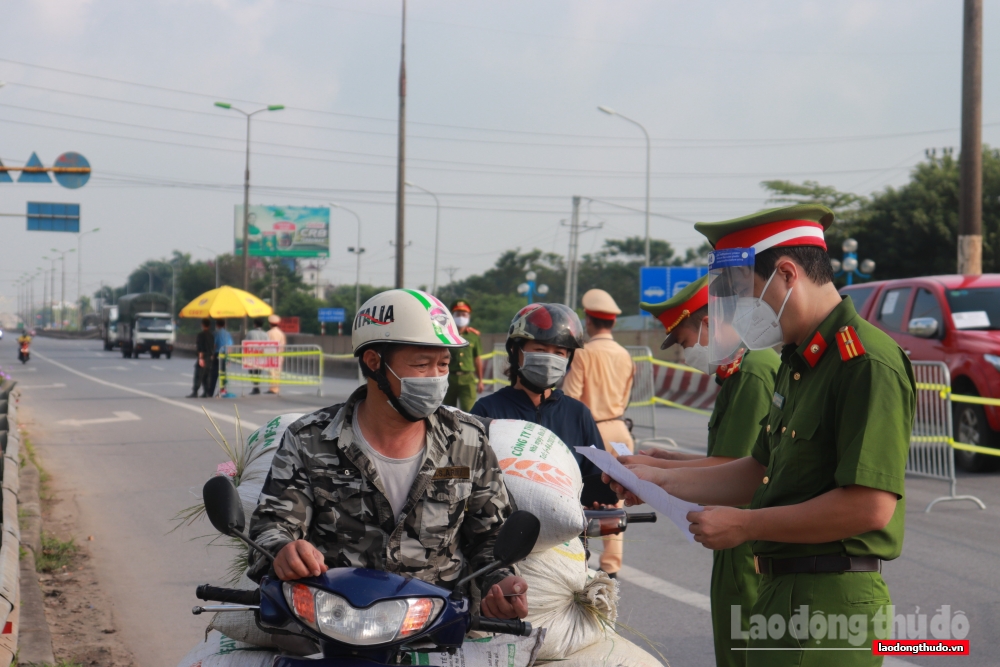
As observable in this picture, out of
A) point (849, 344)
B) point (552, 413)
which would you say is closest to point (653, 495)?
point (849, 344)

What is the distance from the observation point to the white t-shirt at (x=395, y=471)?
2.84 meters

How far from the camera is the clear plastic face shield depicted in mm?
2605

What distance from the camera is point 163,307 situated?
56281 millimetres

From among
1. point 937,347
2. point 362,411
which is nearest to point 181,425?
point 937,347

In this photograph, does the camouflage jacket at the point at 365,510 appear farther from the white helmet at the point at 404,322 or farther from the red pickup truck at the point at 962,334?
the red pickup truck at the point at 962,334

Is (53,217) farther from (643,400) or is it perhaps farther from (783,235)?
(783,235)

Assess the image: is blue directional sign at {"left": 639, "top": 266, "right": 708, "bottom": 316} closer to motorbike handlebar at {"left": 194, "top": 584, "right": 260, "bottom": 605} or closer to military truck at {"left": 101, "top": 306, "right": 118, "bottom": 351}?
motorbike handlebar at {"left": 194, "top": 584, "right": 260, "bottom": 605}

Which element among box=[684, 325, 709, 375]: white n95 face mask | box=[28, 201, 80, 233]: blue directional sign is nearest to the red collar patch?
box=[684, 325, 709, 375]: white n95 face mask

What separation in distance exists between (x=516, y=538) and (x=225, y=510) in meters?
0.73

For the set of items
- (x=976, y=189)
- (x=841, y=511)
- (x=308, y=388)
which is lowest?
(x=308, y=388)

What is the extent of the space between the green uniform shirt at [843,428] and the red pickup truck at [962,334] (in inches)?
369

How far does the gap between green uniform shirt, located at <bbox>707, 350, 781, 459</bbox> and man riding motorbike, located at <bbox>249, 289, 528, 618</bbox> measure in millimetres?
1151

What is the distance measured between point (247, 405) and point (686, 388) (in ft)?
30.0

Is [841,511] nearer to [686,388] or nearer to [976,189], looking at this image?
[976,189]
